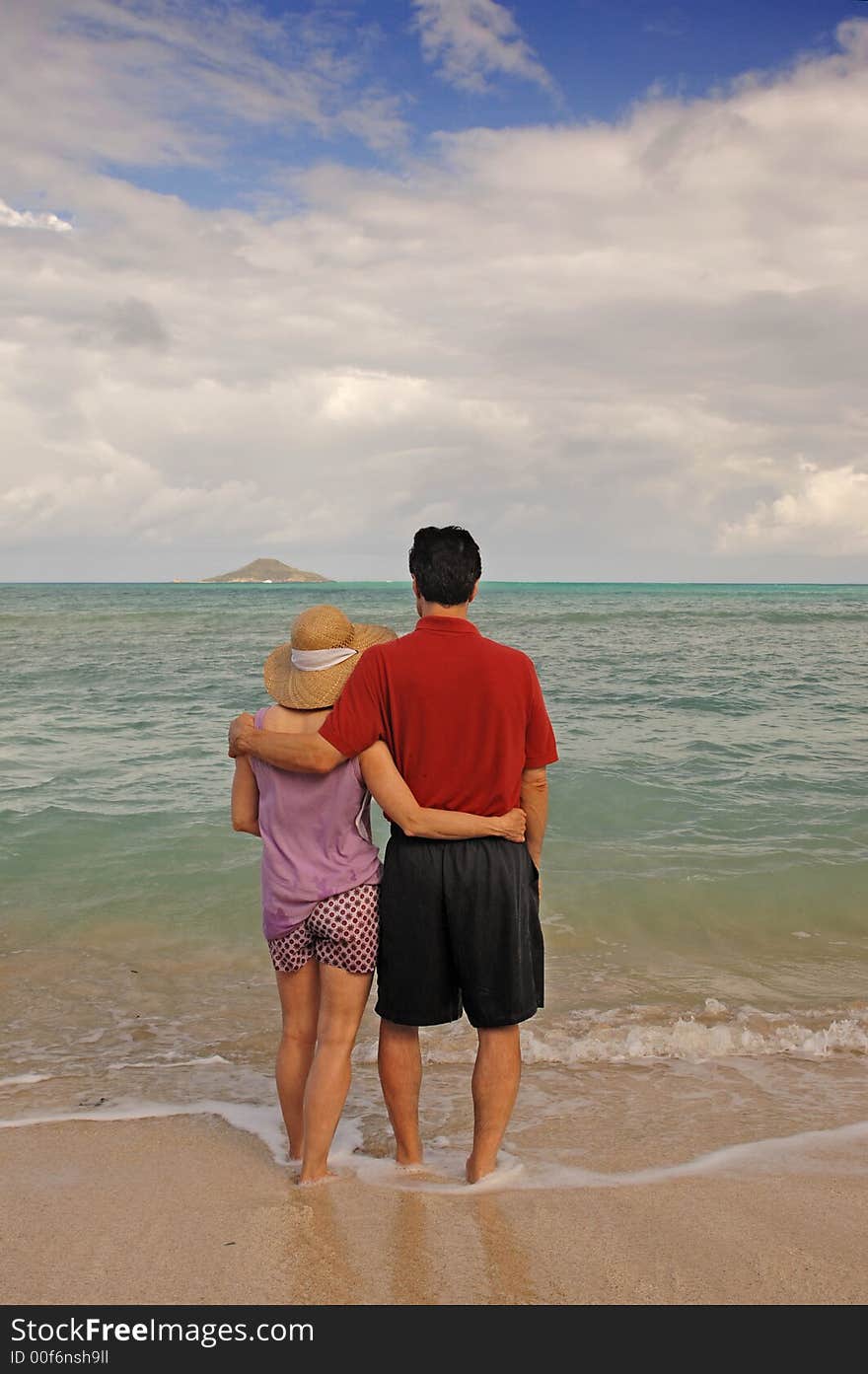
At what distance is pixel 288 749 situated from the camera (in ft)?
10.4

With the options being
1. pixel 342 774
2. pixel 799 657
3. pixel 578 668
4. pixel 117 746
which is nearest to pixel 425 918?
pixel 342 774

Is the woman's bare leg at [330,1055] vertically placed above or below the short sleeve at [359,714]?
below

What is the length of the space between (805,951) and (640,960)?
1043mm

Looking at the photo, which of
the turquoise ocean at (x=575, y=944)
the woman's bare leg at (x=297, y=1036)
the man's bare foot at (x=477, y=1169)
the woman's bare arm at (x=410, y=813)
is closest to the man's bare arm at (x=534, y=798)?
the woman's bare arm at (x=410, y=813)

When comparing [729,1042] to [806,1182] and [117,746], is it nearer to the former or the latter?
[806,1182]

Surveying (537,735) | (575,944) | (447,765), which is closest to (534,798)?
(537,735)

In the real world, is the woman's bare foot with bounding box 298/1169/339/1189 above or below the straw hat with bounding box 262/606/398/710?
below

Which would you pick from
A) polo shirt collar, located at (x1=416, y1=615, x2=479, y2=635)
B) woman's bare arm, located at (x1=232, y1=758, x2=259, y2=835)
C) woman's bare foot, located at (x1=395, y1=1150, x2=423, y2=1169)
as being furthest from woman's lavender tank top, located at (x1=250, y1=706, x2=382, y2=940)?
woman's bare foot, located at (x1=395, y1=1150, x2=423, y2=1169)

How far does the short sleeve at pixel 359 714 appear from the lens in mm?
3137

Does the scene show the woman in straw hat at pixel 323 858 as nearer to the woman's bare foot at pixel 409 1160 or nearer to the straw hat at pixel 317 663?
the straw hat at pixel 317 663

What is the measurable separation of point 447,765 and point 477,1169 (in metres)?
1.38

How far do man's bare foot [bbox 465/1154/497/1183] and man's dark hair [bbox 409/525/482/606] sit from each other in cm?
186

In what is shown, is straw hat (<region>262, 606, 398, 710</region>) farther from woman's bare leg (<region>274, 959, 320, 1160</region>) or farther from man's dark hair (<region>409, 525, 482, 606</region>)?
woman's bare leg (<region>274, 959, 320, 1160</region>)

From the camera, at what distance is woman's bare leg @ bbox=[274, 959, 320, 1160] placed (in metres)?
3.42
